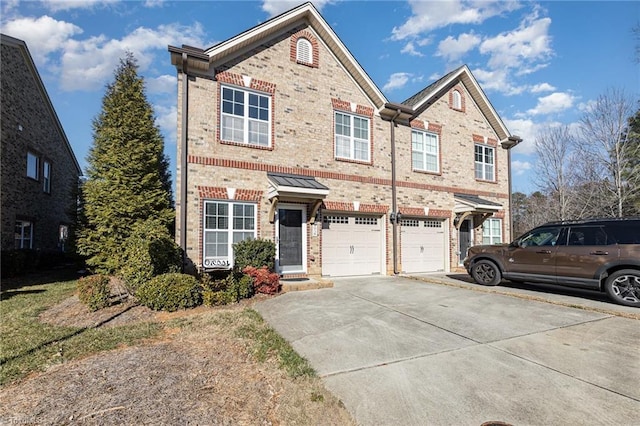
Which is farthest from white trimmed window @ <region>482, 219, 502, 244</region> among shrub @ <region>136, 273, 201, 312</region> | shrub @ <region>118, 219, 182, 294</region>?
shrub @ <region>118, 219, 182, 294</region>

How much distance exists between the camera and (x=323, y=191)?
10.4 m

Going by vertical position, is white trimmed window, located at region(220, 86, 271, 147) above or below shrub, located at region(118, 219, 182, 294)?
above

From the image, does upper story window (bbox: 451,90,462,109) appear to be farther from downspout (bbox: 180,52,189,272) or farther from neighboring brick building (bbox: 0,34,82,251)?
neighboring brick building (bbox: 0,34,82,251)

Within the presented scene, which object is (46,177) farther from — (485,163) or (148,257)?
(485,163)

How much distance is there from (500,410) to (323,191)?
25.5ft

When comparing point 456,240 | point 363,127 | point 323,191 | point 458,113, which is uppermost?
point 458,113

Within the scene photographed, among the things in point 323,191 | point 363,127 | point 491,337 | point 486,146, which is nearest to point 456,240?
point 486,146

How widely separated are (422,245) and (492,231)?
15.5ft

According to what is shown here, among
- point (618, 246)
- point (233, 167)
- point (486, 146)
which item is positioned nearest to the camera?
point (618, 246)

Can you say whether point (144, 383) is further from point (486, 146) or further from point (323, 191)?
point (486, 146)

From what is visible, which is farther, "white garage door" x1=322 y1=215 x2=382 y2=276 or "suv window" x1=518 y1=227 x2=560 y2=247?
"white garage door" x1=322 y1=215 x2=382 y2=276

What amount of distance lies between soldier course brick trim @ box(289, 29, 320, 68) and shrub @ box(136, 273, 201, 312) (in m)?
8.39

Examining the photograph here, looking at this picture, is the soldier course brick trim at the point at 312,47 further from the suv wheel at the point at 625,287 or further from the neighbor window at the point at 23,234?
the neighbor window at the point at 23,234

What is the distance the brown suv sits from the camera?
24.8 feet
